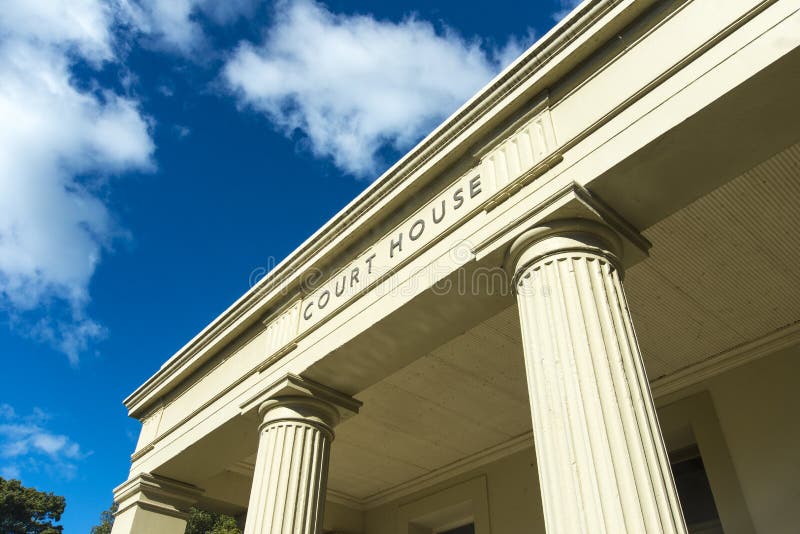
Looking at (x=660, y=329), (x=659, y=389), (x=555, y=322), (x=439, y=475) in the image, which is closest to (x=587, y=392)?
(x=555, y=322)

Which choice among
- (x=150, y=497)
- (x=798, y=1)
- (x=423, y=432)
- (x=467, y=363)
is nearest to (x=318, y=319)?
(x=467, y=363)

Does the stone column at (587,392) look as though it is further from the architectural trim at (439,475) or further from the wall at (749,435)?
the architectural trim at (439,475)

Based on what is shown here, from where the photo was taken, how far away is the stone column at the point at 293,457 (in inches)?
341

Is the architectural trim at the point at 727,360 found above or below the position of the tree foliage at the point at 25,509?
below

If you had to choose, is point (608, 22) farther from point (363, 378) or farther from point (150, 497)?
point (150, 497)

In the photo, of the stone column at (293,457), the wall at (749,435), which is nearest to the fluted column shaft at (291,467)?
the stone column at (293,457)

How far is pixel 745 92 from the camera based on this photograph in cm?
570

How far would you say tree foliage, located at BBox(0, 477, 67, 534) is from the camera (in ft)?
134

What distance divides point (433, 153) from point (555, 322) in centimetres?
349

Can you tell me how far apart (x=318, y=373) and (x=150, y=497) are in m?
5.14

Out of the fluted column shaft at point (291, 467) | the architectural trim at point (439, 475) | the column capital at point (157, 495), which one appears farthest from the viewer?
the architectural trim at point (439, 475)

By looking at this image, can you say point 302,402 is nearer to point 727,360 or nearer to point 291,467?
point 291,467

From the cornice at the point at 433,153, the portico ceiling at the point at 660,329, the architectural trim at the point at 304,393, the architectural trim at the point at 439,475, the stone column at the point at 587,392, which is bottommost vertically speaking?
the stone column at the point at 587,392

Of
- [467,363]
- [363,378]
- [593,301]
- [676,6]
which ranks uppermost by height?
[676,6]
